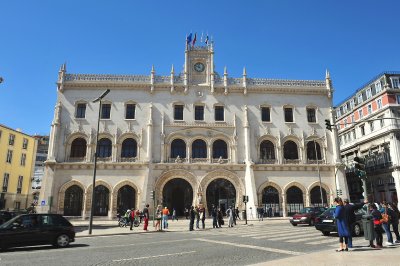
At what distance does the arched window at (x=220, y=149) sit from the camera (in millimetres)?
36969

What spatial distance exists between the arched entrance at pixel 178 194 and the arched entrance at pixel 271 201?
8430 millimetres

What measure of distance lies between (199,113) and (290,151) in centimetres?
1178

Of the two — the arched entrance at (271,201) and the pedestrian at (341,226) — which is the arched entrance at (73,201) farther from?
the pedestrian at (341,226)

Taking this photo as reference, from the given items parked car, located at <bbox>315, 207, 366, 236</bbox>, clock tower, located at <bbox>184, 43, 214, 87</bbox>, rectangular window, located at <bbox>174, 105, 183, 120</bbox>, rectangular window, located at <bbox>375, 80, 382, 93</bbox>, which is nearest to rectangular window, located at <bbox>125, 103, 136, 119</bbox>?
rectangular window, located at <bbox>174, 105, 183, 120</bbox>

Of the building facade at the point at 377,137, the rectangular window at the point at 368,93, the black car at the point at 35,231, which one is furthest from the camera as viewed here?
the rectangular window at the point at 368,93

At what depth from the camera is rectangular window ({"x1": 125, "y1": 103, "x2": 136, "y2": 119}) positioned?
37188 mm

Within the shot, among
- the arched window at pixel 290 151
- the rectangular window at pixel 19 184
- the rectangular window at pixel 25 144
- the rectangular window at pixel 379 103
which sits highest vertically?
the rectangular window at pixel 379 103

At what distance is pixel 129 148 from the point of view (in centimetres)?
3625

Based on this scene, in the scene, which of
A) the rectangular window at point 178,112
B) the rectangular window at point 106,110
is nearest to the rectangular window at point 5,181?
the rectangular window at point 106,110

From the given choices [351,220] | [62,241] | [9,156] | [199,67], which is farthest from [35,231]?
[9,156]

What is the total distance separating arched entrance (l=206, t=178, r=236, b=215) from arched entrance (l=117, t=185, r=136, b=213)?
8.39 meters

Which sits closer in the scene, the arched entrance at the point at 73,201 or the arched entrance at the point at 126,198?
the arched entrance at the point at 73,201

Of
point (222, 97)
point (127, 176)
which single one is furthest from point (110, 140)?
point (222, 97)

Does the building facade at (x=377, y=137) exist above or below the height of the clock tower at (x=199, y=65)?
below
